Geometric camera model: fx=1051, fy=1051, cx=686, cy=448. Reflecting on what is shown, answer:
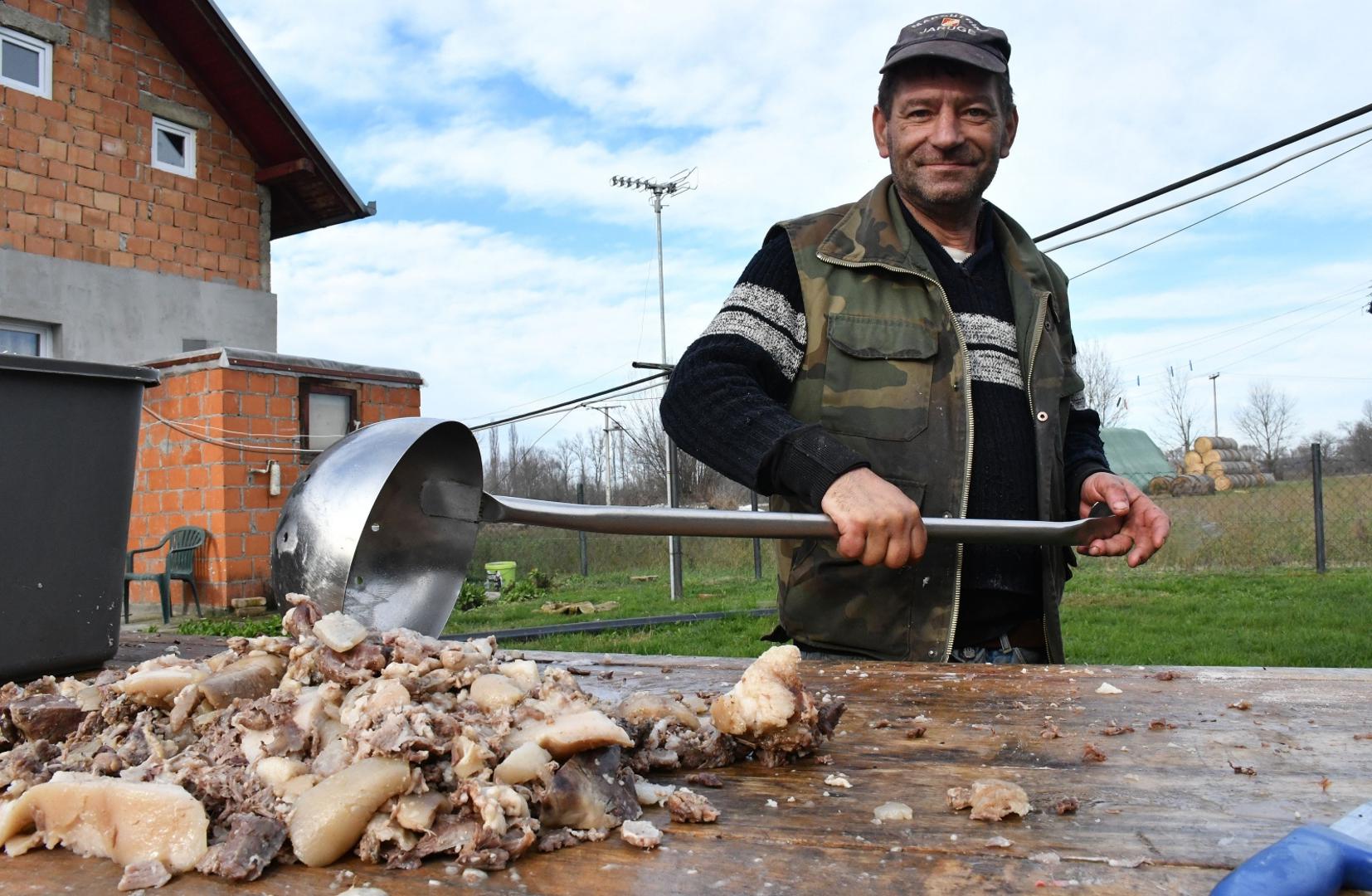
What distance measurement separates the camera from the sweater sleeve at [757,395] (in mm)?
1693

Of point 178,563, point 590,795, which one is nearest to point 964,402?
point 590,795

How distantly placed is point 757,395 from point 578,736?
3.09 ft

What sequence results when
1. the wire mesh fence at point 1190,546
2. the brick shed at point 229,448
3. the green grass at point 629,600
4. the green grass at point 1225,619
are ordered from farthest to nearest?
1. the wire mesh fence at point 1190,546
2. the brick shed at point 229,448
3. the green grass at point 629,600
4. the green grass at point 1225,619

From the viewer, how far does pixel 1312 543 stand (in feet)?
33.8

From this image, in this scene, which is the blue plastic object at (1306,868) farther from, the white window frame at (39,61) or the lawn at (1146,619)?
the white window frame at (39,61)

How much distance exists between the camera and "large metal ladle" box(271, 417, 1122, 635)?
149cm

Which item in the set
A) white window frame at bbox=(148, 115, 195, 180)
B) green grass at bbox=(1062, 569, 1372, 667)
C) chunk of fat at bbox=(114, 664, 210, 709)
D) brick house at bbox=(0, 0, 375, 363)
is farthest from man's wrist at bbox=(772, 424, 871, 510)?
white window frame at bbox=(148, 115, 195, 180)

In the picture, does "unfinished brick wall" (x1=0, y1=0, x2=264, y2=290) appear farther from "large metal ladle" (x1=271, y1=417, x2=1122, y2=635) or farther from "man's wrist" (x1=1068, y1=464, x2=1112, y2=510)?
"man's wrist" (x1=1068, y1=464, x2=1112, y2=510)

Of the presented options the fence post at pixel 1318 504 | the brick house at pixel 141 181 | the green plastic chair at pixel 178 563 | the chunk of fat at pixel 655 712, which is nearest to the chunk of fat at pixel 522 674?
the chunk of fat at pixel 655 712

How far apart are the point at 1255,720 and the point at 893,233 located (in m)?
1.12

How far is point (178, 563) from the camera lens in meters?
8.04

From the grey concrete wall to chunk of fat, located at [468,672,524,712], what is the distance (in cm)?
843

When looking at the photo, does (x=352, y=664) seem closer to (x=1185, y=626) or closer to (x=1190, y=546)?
(x=1185, y=626)

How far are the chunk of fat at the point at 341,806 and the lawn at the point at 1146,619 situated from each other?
3687mm
